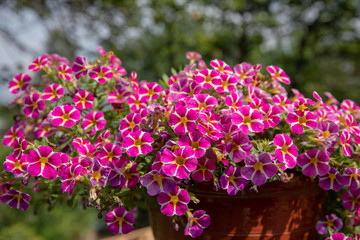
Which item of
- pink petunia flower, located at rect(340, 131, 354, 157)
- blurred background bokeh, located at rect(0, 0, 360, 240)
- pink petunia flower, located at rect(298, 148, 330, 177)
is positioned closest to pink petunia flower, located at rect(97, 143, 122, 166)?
pink petunia flower, located at rect(298, 148, 330, 177)

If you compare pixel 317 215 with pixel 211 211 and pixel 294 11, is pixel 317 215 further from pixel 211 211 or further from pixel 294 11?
pixel 294 11

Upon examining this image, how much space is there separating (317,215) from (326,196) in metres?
0.07

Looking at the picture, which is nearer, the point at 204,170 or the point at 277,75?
the point at 204,170

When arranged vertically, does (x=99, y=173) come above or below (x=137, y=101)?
below

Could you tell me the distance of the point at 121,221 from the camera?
2.64 ft

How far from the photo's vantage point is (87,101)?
0.95m

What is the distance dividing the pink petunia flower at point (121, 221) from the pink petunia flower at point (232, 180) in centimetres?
23

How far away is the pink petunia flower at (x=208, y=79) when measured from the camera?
876 millimetres

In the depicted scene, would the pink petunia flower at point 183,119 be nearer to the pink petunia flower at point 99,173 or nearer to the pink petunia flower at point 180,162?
the pink petunia flower at point 180,162

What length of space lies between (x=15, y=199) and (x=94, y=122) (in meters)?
0.29

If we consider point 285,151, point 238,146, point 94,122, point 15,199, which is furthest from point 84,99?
point 285,151

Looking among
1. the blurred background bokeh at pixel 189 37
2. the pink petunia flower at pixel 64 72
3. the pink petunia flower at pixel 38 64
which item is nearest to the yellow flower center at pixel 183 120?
the pink petunia flower at pixel 64 72

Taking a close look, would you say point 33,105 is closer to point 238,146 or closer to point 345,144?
point 238,146

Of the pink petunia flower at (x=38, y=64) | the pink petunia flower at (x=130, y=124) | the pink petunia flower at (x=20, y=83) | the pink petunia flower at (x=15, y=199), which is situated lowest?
the pink petunia flower at (x=15, y=199)
